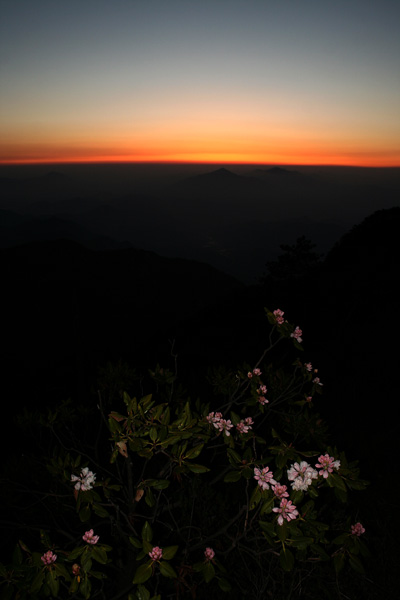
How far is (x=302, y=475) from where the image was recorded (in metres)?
2.20

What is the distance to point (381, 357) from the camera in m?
12.9

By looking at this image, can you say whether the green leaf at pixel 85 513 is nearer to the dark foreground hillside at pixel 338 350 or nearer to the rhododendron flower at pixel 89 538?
the rhododendron flower at pixel 89 538

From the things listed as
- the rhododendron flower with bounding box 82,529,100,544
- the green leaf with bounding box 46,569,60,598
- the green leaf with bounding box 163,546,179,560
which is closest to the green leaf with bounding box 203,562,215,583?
the green leaf with bounding box 163,546,179,560

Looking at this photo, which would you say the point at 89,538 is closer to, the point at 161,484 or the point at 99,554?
the point at 99,554

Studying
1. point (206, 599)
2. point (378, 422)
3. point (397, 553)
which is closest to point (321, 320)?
point (378, 422)

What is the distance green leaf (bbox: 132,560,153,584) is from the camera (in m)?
1.90

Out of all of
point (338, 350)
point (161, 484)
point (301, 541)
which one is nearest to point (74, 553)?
point (161, 484)

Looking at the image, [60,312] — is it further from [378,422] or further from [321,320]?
[378,422]

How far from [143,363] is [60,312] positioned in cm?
8740

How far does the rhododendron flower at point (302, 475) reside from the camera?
6.96 feet

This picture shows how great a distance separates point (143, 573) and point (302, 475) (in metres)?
1.03

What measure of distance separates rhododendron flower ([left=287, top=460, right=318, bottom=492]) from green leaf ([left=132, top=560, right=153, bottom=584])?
36.0 inches

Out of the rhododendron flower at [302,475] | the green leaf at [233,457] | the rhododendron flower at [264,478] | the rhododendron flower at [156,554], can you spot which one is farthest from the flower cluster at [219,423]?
the rhododendron flower at [156,554]

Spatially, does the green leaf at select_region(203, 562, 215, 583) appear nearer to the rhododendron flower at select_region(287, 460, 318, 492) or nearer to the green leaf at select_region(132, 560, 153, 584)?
the green leaf at select_region(132, 560, 153, 584)
